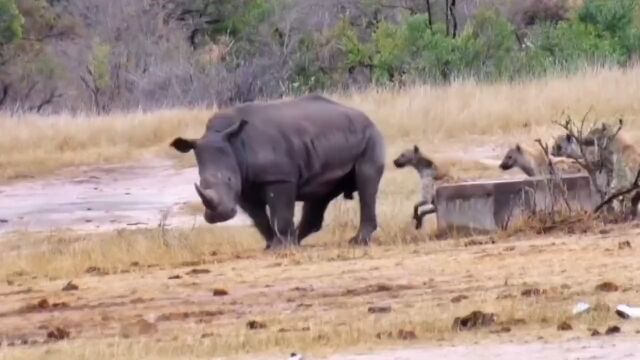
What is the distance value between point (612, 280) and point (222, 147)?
5078 mm

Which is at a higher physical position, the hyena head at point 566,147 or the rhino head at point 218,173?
the rhino head at point 218,173

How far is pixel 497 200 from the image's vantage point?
16812mm

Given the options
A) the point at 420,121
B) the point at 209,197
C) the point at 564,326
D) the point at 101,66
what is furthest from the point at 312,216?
the point at 101,66

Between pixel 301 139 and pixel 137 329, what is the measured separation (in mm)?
5478

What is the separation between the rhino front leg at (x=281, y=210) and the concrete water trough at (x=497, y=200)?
176cm

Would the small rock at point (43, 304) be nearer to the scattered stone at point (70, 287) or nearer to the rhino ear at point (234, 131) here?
the scattered stone at point (70, 287)

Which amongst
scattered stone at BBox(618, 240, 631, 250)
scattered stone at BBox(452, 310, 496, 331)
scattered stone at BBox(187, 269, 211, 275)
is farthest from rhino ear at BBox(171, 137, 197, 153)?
scattered stone at BBox(452, 310, 496, 331)

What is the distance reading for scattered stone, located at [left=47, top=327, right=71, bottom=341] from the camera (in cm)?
1104

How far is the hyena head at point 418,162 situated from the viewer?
68.7ft

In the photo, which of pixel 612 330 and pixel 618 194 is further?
pixel 618 194

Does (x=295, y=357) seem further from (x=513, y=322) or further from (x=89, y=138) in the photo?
(x=89, y=138)

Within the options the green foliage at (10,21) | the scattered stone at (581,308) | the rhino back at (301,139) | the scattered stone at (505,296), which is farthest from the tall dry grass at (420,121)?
the scattered stone at (581,308)

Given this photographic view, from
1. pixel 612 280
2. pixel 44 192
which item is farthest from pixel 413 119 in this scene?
pixel 612 280

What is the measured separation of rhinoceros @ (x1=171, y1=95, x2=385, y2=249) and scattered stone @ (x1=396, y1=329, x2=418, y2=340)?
18.4ft
